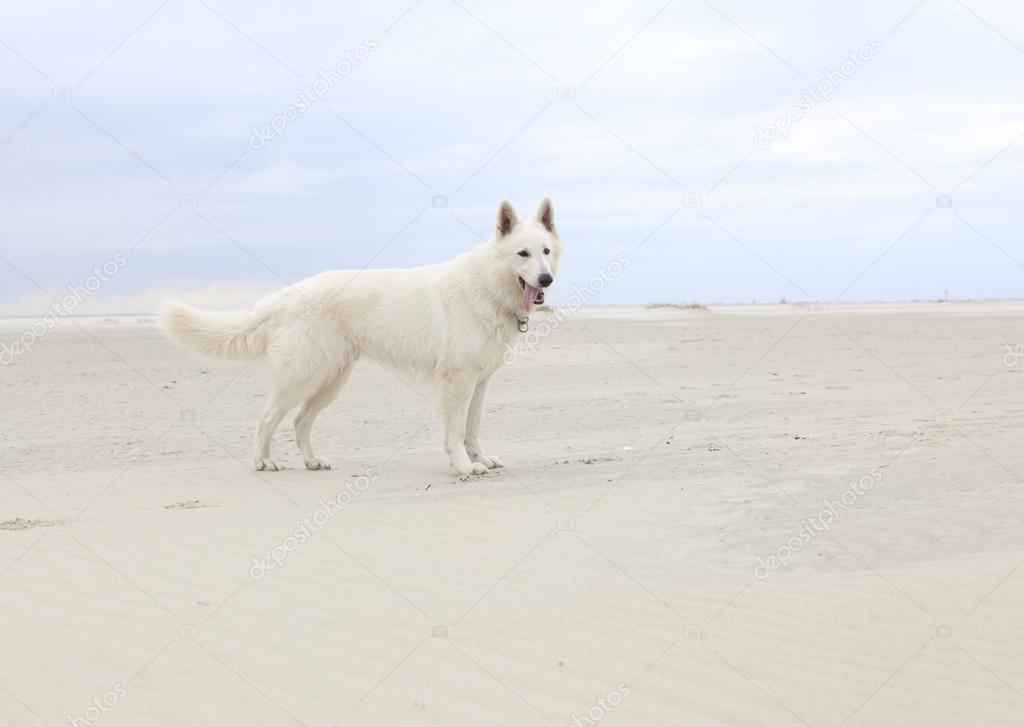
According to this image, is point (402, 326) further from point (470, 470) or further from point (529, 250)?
point (470, 470)

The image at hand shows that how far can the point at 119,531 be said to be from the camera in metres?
4.87

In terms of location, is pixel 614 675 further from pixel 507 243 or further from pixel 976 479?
pixel 507 243

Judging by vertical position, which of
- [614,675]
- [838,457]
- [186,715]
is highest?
[614,675]

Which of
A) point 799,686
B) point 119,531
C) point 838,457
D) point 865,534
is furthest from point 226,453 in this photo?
point 799,686

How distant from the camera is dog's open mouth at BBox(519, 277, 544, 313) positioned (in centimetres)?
674

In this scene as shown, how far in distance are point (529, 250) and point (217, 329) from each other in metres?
2.52

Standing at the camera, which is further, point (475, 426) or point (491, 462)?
point (475, 426)

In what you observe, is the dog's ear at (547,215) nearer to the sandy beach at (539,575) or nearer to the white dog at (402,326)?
the white dog at (402,326)

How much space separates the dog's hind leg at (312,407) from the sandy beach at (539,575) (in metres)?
0.31

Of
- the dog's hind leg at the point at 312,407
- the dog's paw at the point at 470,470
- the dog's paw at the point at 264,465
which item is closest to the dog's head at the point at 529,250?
the dog's paw at the point at 470,470

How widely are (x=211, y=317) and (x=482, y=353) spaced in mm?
2166

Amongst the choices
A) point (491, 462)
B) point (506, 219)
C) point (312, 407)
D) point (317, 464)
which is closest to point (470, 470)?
point (491, 462)

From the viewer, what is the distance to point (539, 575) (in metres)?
3.97

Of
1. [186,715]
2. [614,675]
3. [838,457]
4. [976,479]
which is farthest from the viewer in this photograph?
[838,457]
